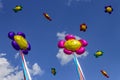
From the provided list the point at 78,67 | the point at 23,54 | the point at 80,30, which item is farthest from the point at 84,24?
the point at 23,54

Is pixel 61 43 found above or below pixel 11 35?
above

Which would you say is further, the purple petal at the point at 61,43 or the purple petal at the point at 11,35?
the purple petal at the point at 61,43

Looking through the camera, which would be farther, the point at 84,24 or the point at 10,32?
the point at 84,24

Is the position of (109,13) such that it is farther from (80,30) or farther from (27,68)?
(27,68)

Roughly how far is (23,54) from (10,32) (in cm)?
234

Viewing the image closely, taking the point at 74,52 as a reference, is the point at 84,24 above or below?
above

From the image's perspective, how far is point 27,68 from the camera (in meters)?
43.9

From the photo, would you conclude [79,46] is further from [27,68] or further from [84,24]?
[27,68]

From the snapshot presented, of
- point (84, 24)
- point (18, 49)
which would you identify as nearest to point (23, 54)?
point (18, 49)

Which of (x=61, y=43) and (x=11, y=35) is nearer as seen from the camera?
(x=11, y=35)

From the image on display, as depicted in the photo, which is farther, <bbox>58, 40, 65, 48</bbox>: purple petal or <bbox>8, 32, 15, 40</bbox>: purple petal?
<bbox>58, 40, 65, 48</bbox>: purple petal

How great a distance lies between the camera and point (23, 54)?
45031 mm

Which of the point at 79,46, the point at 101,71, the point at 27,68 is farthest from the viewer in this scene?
the point at 101,71

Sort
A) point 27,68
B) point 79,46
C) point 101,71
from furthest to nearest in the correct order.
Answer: point 101,71 → point 79,46 → point 27,68
